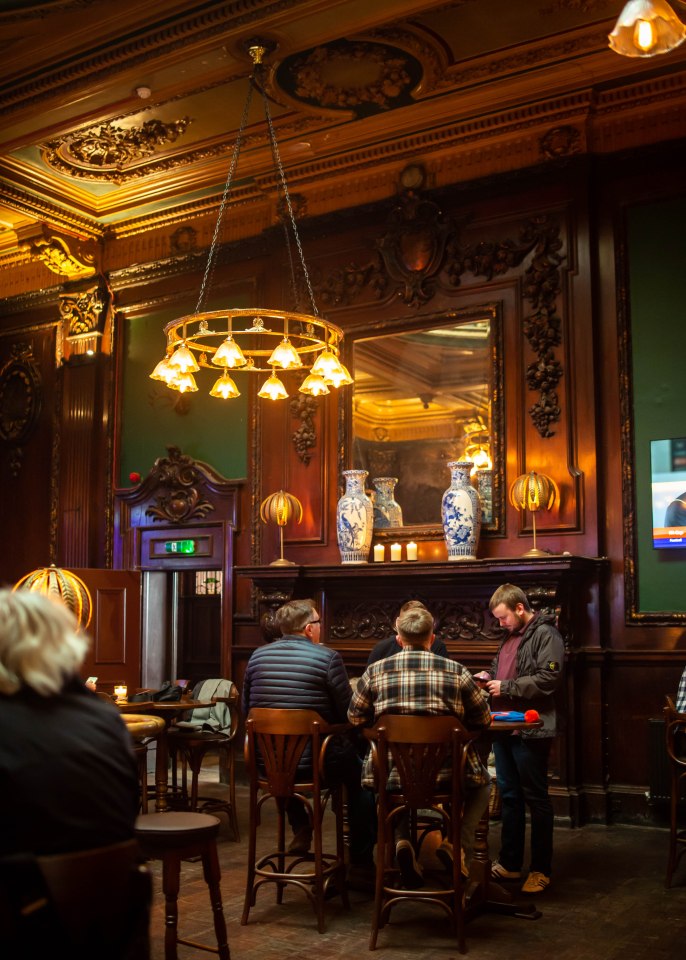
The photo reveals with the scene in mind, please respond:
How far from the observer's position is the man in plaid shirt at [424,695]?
13.9 ft

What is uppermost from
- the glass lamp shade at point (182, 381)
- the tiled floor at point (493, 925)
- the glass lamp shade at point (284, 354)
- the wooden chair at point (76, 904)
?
the glass lamp shade at point (284, 354)

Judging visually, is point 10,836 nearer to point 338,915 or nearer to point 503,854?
point 338,915

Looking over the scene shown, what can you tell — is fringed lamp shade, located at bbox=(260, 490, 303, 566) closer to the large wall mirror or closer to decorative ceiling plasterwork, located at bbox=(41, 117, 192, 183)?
the large wall mirror

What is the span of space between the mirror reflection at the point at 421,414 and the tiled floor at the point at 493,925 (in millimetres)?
3068

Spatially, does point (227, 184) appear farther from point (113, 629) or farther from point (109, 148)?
point (113, 629)

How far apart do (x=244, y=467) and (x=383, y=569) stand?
6.27ft

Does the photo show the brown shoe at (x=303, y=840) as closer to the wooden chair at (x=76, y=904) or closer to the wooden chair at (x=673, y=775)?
the wooden chair at (x=673, y=775)

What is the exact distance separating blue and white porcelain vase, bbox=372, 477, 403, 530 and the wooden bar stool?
171 inches

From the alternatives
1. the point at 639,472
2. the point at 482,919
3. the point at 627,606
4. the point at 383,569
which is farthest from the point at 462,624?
the point at 482,919

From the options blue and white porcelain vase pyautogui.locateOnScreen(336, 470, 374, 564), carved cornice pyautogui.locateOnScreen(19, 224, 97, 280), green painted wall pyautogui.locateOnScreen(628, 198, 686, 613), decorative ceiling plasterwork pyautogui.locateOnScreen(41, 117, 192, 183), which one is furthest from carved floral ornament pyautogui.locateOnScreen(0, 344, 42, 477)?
green painted wall pyautogui.locateOnScreen(628, 198, 686, 613)

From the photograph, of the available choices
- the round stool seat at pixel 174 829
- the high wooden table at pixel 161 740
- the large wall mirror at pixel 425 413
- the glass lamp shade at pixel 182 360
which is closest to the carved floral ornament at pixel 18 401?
the large wall mirror at pixel 425 413

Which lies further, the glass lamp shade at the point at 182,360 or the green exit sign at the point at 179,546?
the green exit sign at the point at 179,546

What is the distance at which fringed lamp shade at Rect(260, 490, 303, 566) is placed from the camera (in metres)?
8.07

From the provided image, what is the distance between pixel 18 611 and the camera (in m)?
2.16
